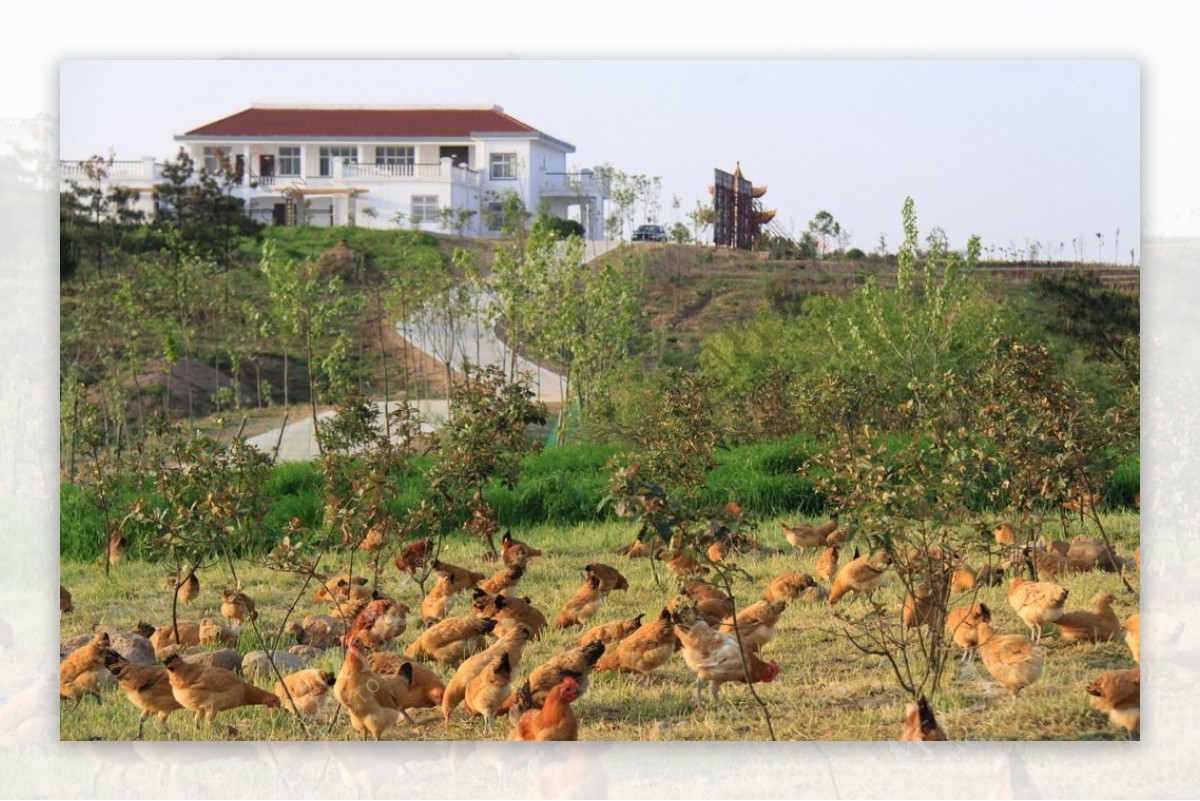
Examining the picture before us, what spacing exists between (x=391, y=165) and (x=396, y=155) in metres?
0.49

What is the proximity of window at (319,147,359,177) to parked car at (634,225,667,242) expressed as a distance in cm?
345

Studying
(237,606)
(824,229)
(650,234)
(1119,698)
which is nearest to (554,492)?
(237,606)

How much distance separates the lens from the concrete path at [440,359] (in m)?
13.8

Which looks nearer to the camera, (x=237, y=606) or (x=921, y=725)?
(x=921, y=725)

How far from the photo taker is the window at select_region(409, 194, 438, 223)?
16578mm

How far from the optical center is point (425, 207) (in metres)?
16.6

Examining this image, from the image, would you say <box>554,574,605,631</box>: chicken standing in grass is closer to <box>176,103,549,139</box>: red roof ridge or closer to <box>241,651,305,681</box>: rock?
<box>241,651,305,681</box>: rock

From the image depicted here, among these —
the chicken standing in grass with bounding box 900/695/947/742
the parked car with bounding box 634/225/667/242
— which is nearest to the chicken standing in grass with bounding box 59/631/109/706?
the chicken standing in grass with bounding box 900/695/947/742

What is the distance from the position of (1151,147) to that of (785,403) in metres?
5.94

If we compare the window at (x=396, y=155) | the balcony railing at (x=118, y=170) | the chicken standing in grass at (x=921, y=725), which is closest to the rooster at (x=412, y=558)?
the chicken standing in grass at (x=921, y=725)

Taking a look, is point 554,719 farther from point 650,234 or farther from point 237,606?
point 650,234

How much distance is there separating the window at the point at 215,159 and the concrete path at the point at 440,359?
9.10ft

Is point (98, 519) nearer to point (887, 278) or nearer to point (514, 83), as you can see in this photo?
point (514, 83)

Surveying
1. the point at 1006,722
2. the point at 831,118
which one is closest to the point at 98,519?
A: the point at 831,118
